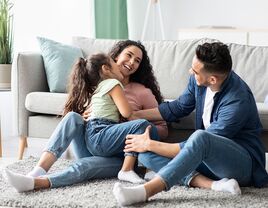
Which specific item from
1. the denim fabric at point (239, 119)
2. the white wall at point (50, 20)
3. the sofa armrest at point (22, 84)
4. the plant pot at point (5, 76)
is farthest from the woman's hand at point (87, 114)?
the white wall at point (50, 20)

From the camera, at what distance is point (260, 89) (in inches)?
143

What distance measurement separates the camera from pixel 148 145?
109 inches

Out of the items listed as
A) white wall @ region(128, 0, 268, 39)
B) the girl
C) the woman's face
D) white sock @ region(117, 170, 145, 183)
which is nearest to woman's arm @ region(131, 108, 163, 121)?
the girl

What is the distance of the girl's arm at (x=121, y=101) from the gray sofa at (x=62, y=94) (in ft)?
1.99

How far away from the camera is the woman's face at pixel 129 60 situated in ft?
10.3

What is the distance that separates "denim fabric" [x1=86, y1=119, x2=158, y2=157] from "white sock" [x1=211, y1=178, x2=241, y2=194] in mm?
411

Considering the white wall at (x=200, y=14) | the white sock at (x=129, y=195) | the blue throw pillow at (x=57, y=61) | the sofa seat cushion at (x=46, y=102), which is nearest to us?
the white sock at (x=129, y=195)

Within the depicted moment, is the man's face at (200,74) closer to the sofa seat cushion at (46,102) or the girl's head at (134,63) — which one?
the girl's head at (134,63)

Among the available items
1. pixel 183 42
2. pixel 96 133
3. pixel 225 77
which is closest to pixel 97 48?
pixel 183 42

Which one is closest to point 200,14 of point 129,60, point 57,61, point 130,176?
point 57,61

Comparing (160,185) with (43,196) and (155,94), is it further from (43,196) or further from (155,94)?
(155,94)

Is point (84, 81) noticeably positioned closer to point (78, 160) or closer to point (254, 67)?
point (78, 160)

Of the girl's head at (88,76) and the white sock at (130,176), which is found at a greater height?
the girl's head at (88,76)

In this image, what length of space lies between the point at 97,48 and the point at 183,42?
583 millimetres
